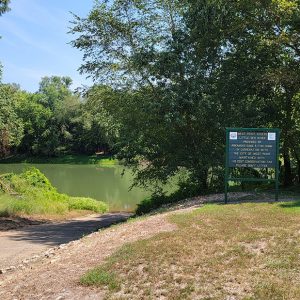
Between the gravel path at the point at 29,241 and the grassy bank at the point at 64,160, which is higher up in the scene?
the grassy bank at the point at 64,160

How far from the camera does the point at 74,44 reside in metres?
18.8

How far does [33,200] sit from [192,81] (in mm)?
11075

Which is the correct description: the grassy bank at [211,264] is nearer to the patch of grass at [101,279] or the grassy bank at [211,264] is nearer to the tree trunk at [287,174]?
the patch of grass at [101,279]

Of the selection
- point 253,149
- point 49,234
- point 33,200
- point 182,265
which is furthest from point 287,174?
point 182,265

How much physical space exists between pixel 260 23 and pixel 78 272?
11.8 meters

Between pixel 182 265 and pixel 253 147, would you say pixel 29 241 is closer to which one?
pixel 253 147

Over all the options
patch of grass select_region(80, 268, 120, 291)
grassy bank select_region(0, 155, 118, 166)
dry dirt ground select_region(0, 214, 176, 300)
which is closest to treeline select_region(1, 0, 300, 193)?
dry dirt ground select_region(0, 214, 176, 300)

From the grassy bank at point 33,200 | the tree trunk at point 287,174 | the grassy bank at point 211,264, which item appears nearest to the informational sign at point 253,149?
the grassy bank at point 211,264

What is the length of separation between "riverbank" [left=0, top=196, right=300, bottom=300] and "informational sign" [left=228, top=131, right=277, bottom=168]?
243 centimetres

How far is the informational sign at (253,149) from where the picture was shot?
435 inches

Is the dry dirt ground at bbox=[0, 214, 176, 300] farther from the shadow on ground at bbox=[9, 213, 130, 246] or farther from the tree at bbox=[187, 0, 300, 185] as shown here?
the tree at bbox=[187, 0, 300, 185]

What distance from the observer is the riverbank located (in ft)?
19.1

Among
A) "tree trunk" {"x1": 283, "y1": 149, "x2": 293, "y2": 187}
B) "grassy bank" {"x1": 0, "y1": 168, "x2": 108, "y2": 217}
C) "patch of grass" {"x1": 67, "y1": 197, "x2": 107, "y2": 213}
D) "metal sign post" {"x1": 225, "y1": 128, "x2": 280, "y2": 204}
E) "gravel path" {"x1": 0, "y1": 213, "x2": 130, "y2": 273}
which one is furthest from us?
"patch of grass" {"x1": 67, "y1": 197, "x2": 107, "y2": 213}

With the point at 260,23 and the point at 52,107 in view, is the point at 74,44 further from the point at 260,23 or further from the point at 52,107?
the point at 52,107
